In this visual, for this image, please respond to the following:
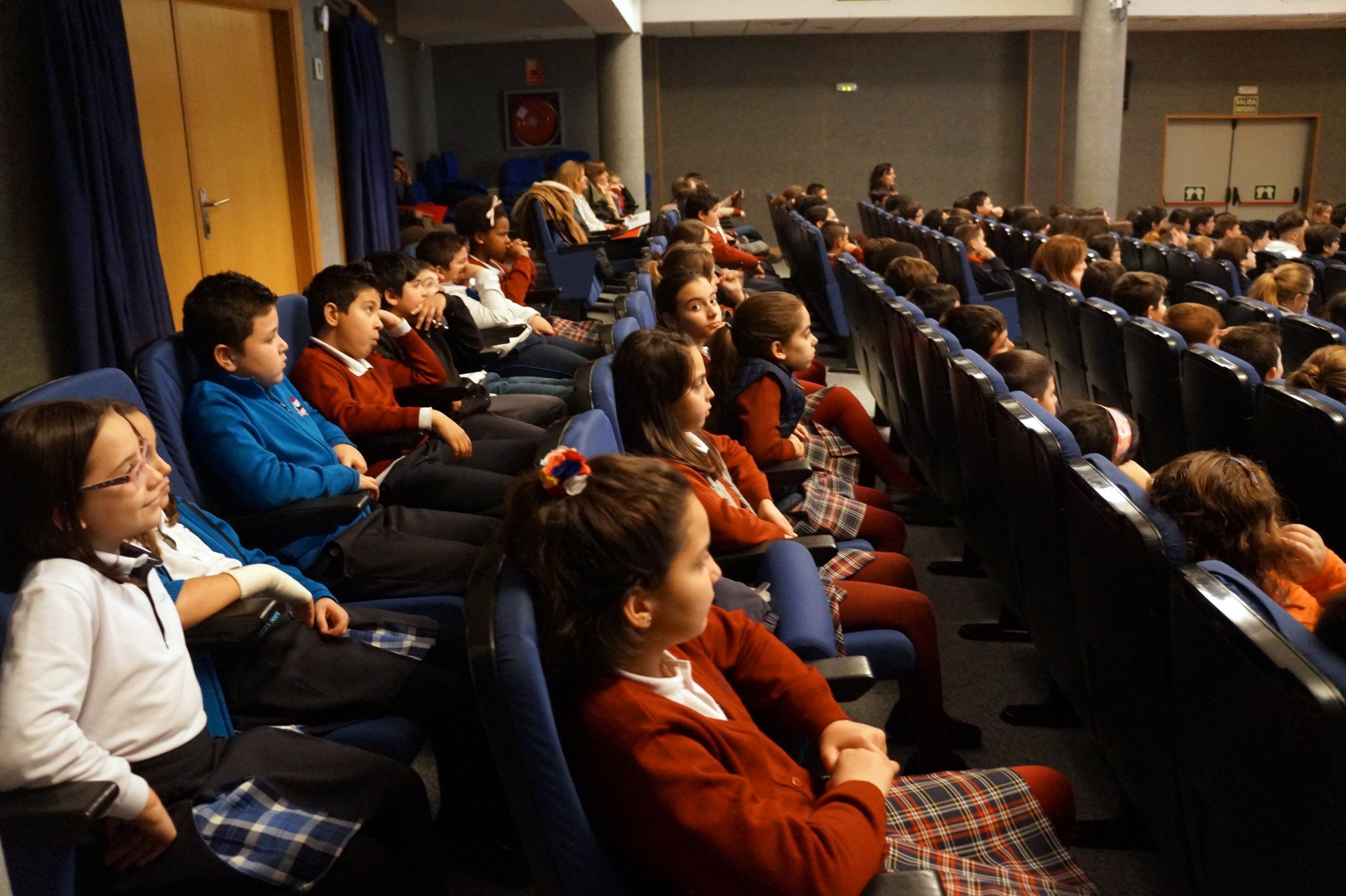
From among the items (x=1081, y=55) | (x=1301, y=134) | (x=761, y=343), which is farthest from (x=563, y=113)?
(x=761, y=343)

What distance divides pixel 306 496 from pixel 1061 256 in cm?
452

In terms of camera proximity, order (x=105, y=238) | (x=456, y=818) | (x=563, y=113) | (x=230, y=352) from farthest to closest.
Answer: (x=563, y=113)
(x=105, y=238)
(x=230, y=352)
(x=456, y=818)

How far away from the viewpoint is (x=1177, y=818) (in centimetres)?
164

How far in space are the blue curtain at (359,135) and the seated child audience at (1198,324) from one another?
15.6ft

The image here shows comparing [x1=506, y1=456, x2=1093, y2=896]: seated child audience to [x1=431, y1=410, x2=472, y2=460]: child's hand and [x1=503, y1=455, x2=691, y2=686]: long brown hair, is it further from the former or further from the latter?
[x1=431, y1=410, x2=472, y2=460]: child's hand

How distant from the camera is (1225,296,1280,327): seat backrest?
421 cm

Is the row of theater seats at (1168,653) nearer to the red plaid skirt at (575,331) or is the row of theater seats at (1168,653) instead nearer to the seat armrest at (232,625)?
the seat armrest at (232,625)

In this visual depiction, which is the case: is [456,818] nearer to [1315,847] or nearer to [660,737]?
[660,737]

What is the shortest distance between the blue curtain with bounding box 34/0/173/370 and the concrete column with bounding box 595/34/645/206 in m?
7.68

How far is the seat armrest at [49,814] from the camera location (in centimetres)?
126

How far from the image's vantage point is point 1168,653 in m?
1.63

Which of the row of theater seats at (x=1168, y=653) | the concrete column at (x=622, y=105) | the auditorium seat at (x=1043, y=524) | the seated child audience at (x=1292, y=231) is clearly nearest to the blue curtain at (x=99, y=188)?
the row of theater seats at (x=1168, y=653)

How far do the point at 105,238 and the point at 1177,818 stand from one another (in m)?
3.71

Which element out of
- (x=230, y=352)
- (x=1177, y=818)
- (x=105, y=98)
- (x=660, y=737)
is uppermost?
(x=105, y=98)
